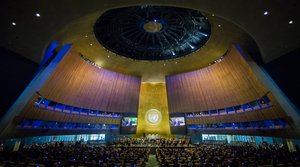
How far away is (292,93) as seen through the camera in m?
14.8

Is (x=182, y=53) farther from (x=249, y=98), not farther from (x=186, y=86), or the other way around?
(x=249, y=98)

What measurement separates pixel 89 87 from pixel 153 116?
17.9 m

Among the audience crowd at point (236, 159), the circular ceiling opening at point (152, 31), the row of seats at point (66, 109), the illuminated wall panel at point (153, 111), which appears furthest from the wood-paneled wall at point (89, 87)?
the audience crowd at point (236, 159)

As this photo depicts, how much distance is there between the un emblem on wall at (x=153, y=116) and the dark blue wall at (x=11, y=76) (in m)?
25.4

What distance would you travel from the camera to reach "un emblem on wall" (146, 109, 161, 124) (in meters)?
36.4

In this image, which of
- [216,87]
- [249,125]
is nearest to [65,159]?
[249,125]

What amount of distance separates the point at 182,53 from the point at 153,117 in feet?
60.5

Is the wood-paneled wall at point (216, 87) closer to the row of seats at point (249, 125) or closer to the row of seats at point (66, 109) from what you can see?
the row of seats at point (249, 125)

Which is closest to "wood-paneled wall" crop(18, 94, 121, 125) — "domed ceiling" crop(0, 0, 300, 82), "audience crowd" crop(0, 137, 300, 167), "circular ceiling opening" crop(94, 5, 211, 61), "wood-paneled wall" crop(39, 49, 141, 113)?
"wood-paneled wall" crop(39, 49, 141, 113)

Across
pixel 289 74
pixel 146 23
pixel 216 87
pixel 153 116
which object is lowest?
pixel 289 74

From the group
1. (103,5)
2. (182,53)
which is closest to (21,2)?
(103,5)

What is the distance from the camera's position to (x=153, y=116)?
36.8 meters

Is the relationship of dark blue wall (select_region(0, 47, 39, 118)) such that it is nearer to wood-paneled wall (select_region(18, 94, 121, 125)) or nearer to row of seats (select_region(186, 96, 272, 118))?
wood-paneled wall (select_region(18, 94, 121, 125))

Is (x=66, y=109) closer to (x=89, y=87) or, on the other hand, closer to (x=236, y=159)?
(x=89, y=87)
